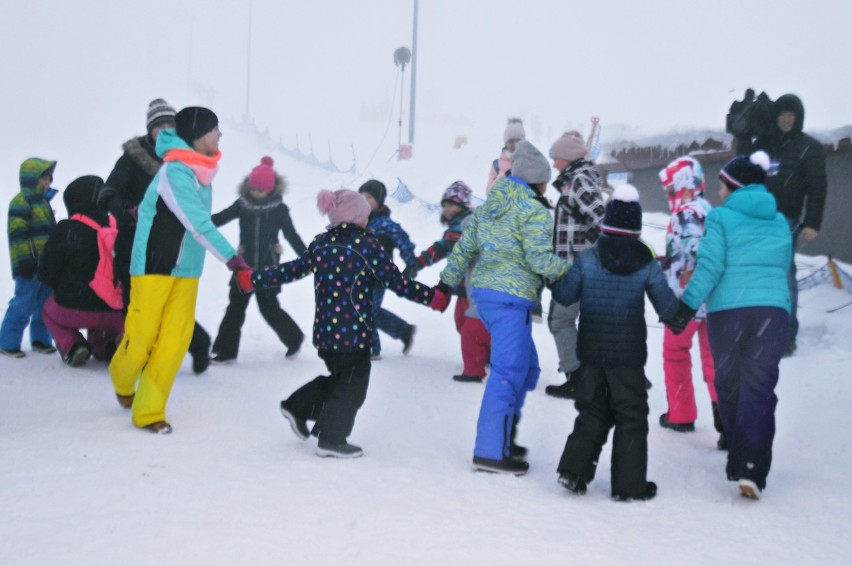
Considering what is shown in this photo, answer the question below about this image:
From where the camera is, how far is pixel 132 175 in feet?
18.9

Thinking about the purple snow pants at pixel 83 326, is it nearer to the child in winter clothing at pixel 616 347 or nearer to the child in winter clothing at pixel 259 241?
the child in winter clothing at pixel 259 241

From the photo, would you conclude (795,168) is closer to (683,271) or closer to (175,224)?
(683,271)

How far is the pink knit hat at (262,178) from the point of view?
7.14 m

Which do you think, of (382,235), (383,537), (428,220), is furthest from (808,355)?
(428,220)

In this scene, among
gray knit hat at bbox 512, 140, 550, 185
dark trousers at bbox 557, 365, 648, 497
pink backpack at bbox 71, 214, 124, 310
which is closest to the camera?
dark trousers at bbox 557, 365, 648, 497

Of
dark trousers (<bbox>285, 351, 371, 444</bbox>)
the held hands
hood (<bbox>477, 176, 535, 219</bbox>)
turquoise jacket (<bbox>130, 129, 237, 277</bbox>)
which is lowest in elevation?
dark trousers (<bbox>285, 351, 371, 444</bbox>)

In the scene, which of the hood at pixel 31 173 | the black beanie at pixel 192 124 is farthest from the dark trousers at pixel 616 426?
the hood at pixel 31 173

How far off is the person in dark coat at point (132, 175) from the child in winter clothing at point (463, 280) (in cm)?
193

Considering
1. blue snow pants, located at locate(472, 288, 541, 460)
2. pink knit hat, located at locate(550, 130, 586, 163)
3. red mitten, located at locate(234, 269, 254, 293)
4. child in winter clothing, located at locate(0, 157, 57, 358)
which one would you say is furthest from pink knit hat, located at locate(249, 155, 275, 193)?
blue snow pants, located at locate(472, 288, 541, 460)

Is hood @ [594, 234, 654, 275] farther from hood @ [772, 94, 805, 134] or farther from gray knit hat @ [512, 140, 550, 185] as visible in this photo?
hood @ [772, 94, 805, 134]

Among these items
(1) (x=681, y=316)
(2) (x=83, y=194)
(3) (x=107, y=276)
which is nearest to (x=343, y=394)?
(1) (x=681, y=316)

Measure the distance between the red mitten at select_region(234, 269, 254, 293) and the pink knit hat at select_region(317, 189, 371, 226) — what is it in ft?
1.76

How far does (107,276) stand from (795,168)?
5.50m

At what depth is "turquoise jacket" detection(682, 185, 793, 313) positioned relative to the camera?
4137 mm
